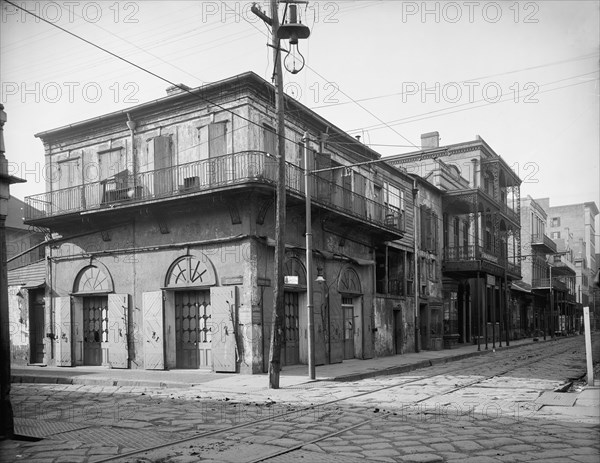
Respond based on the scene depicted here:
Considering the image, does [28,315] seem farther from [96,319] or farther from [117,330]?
[117,330]

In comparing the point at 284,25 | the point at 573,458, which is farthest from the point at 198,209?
the point at 573,458

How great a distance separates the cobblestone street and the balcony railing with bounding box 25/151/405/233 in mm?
6253

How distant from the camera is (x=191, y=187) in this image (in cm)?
1767

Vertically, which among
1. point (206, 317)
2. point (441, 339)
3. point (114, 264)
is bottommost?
point (441, 339)

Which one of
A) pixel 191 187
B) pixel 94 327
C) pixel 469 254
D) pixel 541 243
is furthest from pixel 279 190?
pixel 541 243

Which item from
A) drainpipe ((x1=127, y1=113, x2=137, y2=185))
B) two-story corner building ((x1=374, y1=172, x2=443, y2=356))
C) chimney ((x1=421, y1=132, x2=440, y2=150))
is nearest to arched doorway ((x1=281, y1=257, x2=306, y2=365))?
two-story corner building ((x1=374, y1=172, x2=443, y2=356))

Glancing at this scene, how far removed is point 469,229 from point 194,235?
76.9ft

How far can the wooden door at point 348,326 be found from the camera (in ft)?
73.1

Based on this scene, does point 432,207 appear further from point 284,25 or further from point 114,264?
point 284,25

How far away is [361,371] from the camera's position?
1761 centimetres

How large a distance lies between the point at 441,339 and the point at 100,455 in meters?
24.6

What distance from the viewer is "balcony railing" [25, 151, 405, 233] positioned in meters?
17.3

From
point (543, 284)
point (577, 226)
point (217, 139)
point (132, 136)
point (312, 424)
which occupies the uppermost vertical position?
point (577, 226)

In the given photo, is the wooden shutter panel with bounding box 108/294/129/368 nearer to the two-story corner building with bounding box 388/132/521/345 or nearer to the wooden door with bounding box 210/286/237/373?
the wooden door with bounding box 210/286/237/373
